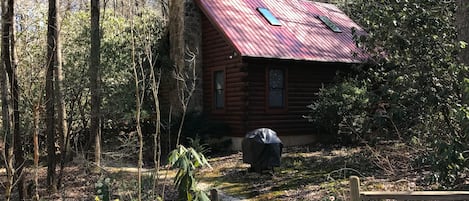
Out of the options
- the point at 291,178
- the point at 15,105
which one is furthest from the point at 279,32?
the point at 15,105

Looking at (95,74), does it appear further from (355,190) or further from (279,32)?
(355,190)

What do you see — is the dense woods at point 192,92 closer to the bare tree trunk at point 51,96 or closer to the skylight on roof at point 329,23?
the bare tree trunk at point 51,96

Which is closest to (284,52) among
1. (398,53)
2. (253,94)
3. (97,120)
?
(253,94)

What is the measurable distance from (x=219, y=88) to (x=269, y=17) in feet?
10.2

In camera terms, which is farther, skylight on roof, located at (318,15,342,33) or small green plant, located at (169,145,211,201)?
skylight on roof, located at (318,15,342,33)

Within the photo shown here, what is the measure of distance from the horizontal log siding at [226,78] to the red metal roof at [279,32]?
1.89 feet

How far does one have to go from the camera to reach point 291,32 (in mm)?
15602

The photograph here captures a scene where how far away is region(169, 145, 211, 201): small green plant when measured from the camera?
4.19m

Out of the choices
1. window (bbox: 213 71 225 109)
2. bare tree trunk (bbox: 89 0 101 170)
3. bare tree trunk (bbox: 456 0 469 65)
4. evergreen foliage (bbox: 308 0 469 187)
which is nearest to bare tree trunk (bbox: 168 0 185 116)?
window (bbox: 213 71 225 109)

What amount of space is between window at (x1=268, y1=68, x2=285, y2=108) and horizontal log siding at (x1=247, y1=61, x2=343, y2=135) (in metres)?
0.18

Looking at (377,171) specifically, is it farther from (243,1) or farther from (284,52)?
(243,1)

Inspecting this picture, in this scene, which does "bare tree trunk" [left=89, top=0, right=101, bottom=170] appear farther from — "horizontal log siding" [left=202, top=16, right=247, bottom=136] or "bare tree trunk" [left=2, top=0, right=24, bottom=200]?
"horizontal log siding" [left=202, top=16, right=247, bottom=136]

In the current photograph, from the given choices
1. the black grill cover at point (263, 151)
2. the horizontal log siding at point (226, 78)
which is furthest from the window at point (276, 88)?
the black grill cover at point (263, 151)

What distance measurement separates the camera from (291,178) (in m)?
9.70
